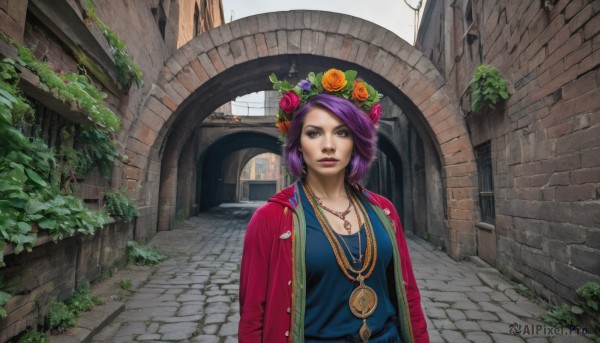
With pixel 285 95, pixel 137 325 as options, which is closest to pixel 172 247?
pixel 137 325

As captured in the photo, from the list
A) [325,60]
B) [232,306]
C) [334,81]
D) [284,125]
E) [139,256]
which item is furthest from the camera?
[325,60]

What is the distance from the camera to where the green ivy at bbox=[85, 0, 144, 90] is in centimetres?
428

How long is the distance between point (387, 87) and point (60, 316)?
6715 mm

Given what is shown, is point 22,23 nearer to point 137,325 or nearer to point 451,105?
point 137,325

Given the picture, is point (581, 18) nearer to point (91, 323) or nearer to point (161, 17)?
point (91, 323)

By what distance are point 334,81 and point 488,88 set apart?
4360 millimetres

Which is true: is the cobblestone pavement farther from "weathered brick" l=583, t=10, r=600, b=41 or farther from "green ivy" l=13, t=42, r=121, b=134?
"weathered brick" l=583, t=10, r=600, b=41

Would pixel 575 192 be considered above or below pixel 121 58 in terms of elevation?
below

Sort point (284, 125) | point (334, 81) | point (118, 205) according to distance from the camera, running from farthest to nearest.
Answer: point (118, 205), point (284, 125), point (334, 81)

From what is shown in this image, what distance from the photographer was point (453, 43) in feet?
23.5

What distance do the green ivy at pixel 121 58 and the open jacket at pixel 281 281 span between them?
3.88m

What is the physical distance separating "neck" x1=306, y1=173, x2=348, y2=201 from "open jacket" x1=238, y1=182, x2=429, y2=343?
0.46 feet

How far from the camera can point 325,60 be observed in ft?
23.6

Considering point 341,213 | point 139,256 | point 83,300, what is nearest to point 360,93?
point 341,213
